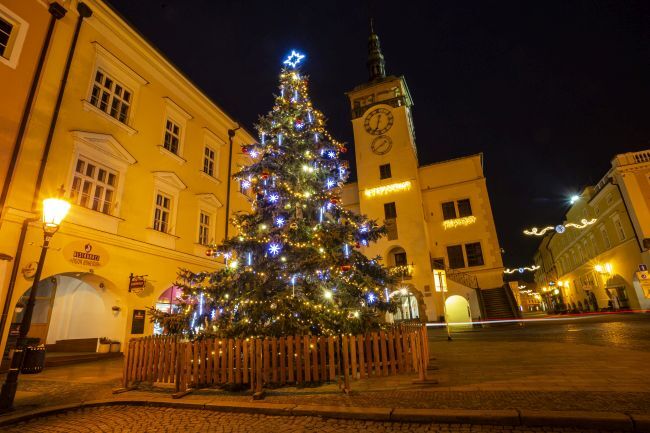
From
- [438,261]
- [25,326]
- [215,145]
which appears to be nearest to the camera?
[25,326]

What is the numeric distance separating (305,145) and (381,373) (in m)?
6.56

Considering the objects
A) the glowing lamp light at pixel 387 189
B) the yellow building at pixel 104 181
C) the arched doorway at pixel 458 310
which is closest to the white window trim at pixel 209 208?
the yellow building at pixel 104 181

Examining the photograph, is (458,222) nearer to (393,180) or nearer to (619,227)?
(393,180)

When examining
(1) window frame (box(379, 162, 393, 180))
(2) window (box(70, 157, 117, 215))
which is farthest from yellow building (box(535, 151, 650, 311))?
(2) window (box(70, 157, 117, 215))

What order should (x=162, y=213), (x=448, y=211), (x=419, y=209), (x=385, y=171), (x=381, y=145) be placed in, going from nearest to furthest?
(x=162, y=213), (x=419, y=209), (x=448, y=211), (x=385, y=171), (x=381, y=145)

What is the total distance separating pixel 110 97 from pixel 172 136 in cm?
323

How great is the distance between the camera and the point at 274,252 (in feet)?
28.4

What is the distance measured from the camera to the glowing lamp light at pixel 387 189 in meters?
26.2

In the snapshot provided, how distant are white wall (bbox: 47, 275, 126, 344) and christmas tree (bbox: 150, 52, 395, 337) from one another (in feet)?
22.3

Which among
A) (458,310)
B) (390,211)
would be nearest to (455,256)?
(458,310)

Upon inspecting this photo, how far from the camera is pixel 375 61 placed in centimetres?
3128

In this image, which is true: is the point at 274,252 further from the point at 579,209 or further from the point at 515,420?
the point at 579,209

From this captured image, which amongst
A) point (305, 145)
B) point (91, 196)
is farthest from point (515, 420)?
point (91, 196)

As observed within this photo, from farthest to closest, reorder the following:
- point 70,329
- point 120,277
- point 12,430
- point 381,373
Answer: point 70,329 < point 120,277 < point 381,373 < point 12,430
